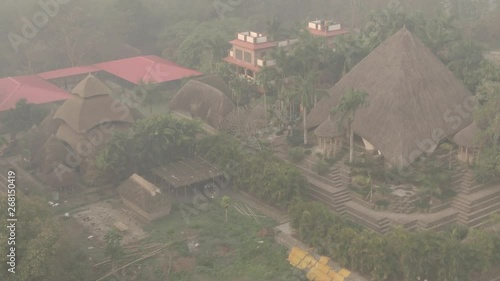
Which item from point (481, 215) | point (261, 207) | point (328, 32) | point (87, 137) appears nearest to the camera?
point (481, 215)

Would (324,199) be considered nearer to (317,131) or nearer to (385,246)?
(317,131)

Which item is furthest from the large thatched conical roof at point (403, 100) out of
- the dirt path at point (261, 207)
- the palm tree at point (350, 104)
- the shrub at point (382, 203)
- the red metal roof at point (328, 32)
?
the red metal roof at point (328, 32)

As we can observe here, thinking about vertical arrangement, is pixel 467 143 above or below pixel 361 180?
above

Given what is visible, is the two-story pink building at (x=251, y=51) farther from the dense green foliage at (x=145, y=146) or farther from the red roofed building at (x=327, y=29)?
the dense green foliage at (x=145, y=146)

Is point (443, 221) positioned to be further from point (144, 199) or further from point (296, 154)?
point (144, 199)

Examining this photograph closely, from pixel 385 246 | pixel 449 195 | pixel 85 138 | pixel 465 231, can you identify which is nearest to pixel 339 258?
pixel 385 246

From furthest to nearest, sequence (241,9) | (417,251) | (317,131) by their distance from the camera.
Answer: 1. (241,9)
2. (317,131)
3. (417,251)

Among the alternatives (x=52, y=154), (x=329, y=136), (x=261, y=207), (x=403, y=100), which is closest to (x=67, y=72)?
(x=52, y=154)
